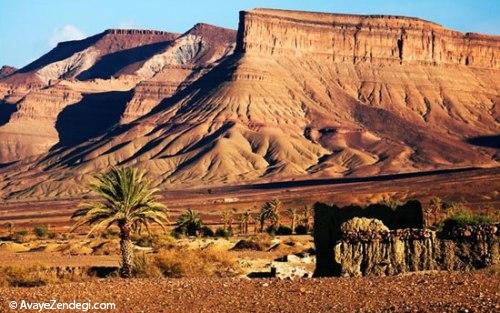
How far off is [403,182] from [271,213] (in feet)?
262

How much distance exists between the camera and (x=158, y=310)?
68.4ft

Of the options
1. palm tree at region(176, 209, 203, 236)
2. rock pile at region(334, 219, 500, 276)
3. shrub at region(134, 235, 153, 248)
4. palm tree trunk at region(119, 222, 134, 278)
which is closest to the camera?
rock pile at region(334, 219, 500, 276)

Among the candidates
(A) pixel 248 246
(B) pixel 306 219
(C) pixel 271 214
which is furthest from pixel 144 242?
(B) pixel 306 219

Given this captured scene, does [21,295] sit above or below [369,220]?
below

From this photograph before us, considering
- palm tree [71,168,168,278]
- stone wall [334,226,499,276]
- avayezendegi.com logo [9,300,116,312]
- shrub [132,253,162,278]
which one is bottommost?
avayezendegi.com logo [9,300,116,312]

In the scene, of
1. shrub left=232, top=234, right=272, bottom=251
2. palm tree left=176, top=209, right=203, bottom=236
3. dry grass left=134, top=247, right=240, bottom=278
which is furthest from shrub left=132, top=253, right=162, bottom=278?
palm tree left=176, top=209, right=203, bottom=236

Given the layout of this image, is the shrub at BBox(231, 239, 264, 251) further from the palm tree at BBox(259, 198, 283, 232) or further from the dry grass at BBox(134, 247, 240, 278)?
the palm tree at BBox(259, 198, 283, 232)

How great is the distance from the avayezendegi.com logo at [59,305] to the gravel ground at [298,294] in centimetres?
22

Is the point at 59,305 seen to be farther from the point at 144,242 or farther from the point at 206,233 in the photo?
the point at 206,233

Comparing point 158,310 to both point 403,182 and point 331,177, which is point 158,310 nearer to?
point 403,182

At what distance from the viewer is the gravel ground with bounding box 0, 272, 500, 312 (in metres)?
19.6

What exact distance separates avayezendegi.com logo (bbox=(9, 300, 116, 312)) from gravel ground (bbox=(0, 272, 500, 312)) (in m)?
0.22

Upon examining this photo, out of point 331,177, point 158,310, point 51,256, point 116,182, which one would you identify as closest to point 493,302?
point 158,310

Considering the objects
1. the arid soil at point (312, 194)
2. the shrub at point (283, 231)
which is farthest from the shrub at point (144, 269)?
the arid soil at point (312, 194)
